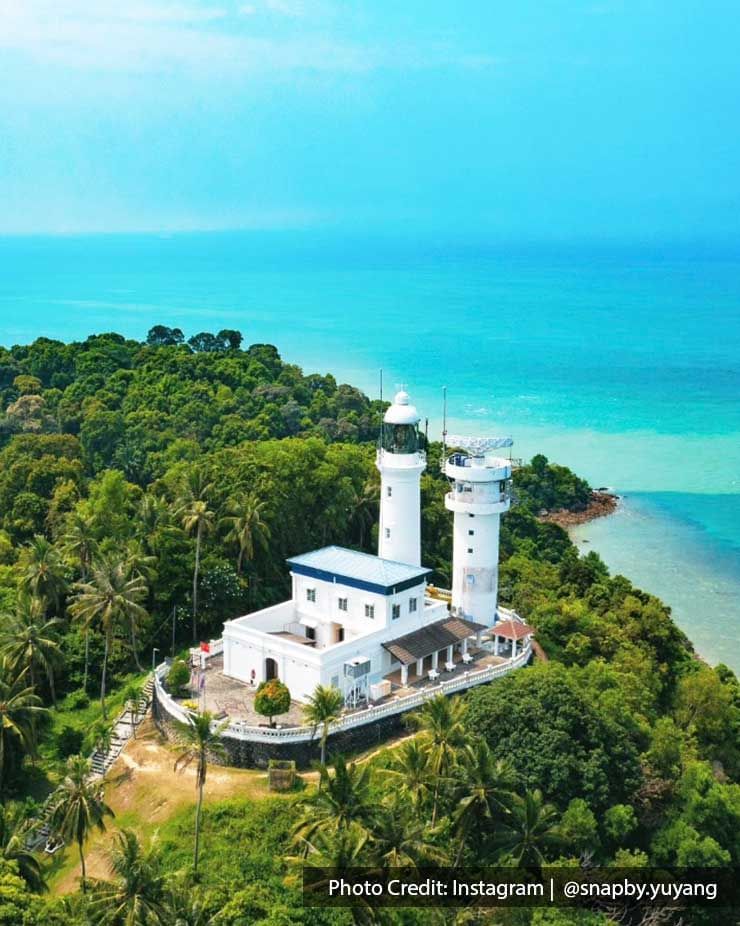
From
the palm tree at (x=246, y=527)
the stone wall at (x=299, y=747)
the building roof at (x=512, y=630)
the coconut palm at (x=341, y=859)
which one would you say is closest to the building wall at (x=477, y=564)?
the building roof at (x=512, y=630)

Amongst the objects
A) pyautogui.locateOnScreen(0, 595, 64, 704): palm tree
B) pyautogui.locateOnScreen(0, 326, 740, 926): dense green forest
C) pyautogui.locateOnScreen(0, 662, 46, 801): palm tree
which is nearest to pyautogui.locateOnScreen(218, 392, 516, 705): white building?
pyautogui.locateOnScreen(0, 326, 740, 926): dense green forest

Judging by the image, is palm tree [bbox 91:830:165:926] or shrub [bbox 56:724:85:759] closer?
palm tree [bbox 91:830:165:926]

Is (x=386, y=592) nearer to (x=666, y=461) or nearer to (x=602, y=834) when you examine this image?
(x=602, y=834)

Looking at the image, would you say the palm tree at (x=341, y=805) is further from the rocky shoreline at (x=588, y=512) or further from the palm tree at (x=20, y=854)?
the rocky shoreline at (x=588, y=512)

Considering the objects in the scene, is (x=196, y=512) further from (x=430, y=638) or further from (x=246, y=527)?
(x=430, y=638)

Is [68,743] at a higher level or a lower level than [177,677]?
lower

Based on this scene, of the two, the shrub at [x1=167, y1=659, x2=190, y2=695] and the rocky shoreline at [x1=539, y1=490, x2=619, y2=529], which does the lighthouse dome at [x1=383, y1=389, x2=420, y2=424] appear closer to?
the shrub at [x1=167, y1=659, x2=190, y2=695]

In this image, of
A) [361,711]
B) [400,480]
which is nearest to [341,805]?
[361,711]
